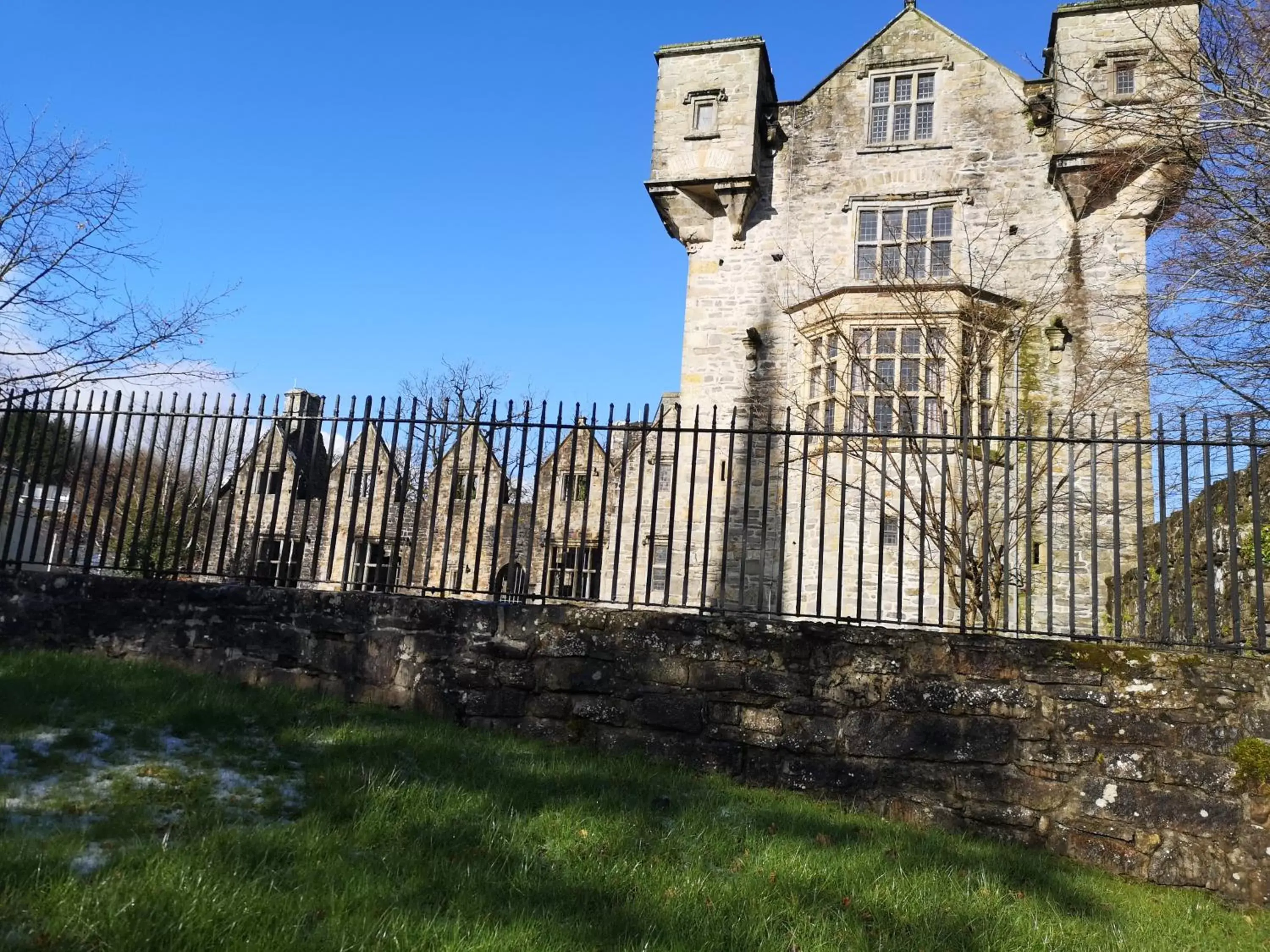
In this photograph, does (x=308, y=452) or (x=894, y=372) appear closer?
(x=894, y=372)

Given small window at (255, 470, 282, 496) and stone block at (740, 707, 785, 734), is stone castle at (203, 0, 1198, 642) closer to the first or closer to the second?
small window at (255, 470, 282, 496)

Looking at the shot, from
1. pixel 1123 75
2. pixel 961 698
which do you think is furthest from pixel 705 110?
pixel 961 698

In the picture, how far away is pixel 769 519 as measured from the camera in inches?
616

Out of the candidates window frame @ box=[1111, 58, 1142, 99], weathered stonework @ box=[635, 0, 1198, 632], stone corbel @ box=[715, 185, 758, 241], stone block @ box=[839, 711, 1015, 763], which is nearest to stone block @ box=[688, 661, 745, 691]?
stone block @ box=[839, 711, 1015, 763]

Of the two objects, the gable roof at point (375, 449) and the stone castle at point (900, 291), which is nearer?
the gable roof at point (375, 449)

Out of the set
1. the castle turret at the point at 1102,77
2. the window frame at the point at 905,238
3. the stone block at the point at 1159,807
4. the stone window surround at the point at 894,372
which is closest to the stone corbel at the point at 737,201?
the window frame at the point at 905,238

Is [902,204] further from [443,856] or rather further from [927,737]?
[443,856]

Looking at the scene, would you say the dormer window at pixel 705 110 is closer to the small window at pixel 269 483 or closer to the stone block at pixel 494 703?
the small window at pixel 269 483

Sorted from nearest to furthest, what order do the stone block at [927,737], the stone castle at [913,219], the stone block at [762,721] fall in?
the stone block at [927,737], the stone block at [762,721], the stone castle at [913,219]

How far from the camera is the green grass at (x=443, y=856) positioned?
9.95 feet

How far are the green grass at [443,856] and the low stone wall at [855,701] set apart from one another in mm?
302

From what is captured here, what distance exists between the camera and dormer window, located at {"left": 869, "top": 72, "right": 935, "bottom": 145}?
1642 centimetres

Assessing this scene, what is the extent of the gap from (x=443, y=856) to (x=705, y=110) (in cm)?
1593

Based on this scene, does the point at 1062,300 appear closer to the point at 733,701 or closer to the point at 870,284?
the point at 870,284
